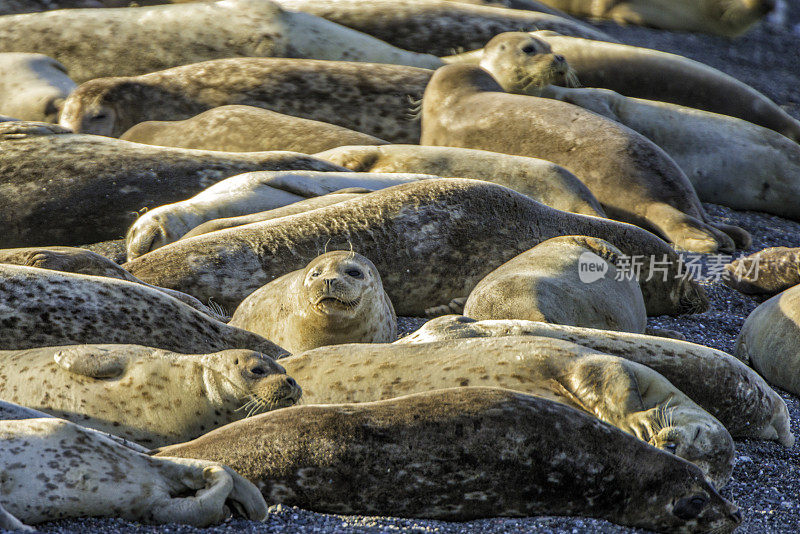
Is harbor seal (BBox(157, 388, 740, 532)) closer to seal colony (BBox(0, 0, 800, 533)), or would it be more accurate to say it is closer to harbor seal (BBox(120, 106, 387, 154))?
seal colony (BBox(0, 0, 800, 533))

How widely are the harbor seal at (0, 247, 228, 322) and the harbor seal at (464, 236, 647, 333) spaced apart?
129cm

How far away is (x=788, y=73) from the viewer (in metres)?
12.4

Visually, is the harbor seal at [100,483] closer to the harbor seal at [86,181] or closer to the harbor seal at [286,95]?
the harbor seal at [86,181]

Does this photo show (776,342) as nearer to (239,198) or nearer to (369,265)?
(369,265)

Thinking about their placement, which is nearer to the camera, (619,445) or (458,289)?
(619,445)

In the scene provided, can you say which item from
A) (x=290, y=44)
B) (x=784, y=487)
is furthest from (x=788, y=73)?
(x=784, y=487)

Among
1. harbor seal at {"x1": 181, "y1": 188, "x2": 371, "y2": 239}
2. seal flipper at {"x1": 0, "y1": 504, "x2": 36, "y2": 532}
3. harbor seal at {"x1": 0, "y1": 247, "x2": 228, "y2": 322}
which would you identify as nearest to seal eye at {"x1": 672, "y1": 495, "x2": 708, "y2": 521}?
seal flipper at {"x1": 0, "y1": 504, "x2": 36, "y2": 532}

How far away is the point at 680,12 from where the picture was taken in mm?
13141

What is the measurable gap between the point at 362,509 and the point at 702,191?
6289mm

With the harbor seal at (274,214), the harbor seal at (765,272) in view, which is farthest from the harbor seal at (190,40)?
the harbor seal at (765,272)

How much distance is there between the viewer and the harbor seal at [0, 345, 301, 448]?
3564mm

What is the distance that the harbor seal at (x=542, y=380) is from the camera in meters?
3.45

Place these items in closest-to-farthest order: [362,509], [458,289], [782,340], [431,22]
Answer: [362,509]
[782,340]
[458,289]
[431,22]

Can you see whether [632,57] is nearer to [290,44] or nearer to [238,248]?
[290,44]
